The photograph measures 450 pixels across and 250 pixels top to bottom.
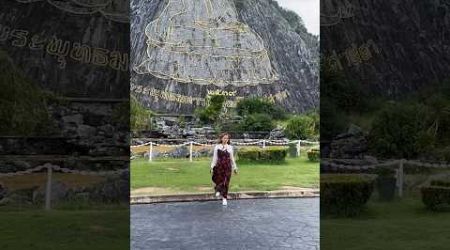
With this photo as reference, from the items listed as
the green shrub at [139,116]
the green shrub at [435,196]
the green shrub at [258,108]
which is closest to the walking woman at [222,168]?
the green shrub at [258,108]

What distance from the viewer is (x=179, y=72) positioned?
12273mm

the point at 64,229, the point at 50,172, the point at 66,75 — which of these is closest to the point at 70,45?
the point at 66,75

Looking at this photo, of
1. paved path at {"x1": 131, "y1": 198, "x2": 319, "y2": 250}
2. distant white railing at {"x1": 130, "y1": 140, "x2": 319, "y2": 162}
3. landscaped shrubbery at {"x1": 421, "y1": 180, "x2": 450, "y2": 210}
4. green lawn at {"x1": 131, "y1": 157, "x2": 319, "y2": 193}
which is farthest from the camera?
distant white railing at {"x1": 130, "y1": 140, "x2": 319, "y2": 162}

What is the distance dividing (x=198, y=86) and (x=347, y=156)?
579 cm

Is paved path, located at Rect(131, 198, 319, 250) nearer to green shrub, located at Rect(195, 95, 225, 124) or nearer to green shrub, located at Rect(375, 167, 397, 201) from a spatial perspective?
green shrub, located at Rect(195, 95, 225, 124)

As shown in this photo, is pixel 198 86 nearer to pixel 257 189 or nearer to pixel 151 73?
pixel 151 73

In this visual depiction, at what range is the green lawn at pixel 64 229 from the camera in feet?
20.9

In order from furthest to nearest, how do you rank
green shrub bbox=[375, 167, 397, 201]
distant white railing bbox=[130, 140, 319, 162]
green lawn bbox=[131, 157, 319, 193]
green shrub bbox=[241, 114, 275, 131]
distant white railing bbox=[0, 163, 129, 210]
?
→ 1. green shrub bbox=[241, 114, 275, 131]
2. distant white railing bbox=[130, 140, 319, 162]
3. green lawn bbox=[131, 157, 319, 193]
4. green shrub bbox=[375, 167, 397, 201]
5. distant white railing bbox=[0, 163, 129, 210]

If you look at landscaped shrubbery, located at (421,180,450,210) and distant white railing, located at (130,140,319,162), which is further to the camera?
distant white railing, located at (130,140,319,162)

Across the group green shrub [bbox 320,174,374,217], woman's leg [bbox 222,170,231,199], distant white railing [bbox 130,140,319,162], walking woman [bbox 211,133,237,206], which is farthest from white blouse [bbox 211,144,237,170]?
green shrub [bbox 320,174,374,217]

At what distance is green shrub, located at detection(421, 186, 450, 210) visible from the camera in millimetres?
6730

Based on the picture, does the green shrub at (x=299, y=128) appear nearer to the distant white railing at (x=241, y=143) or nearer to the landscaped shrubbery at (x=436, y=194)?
the distant white railing at (x=241, y=143)

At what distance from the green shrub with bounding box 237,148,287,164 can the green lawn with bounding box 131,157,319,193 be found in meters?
0.13

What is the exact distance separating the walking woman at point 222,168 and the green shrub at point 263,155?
0.61 meters
